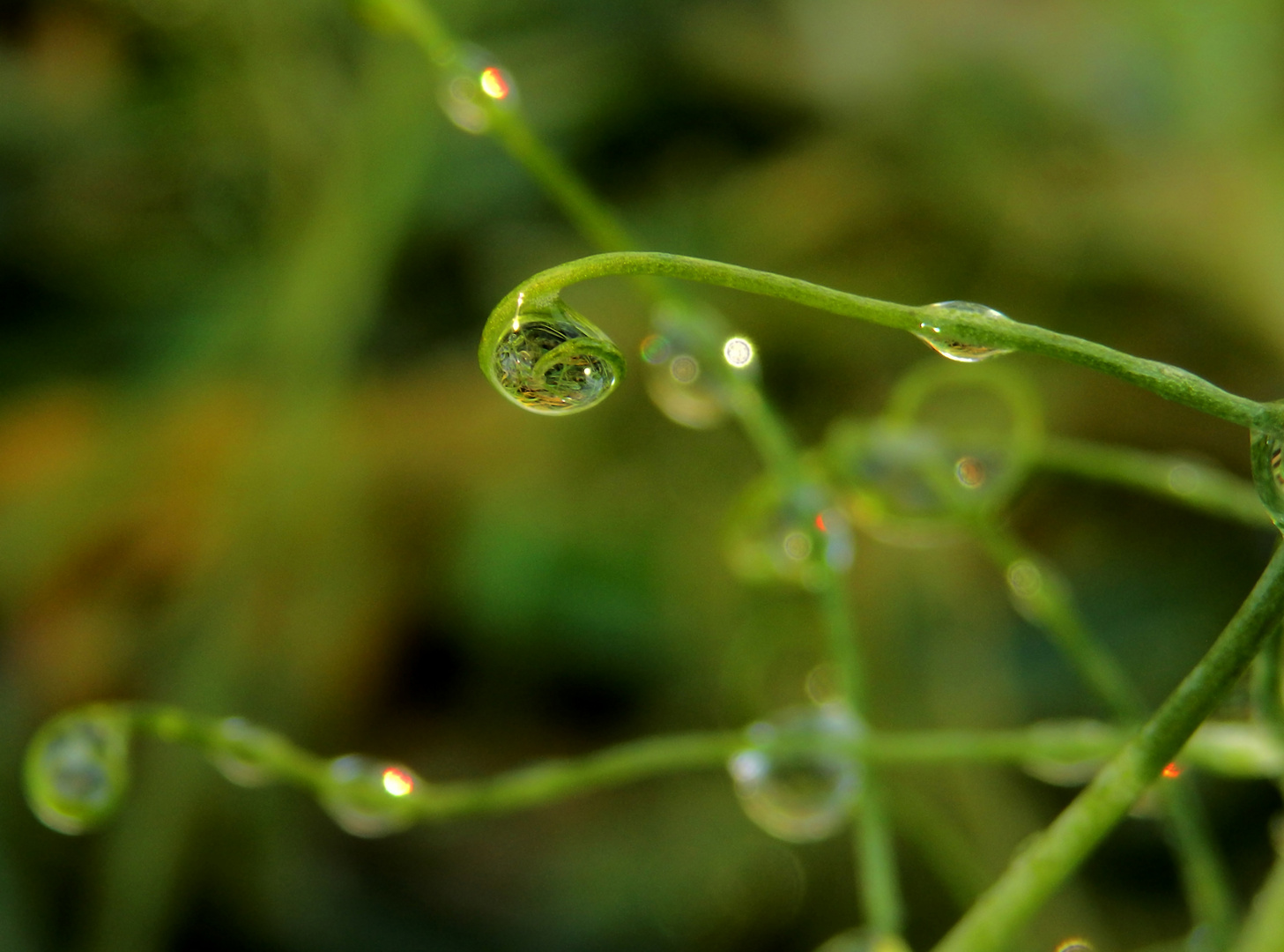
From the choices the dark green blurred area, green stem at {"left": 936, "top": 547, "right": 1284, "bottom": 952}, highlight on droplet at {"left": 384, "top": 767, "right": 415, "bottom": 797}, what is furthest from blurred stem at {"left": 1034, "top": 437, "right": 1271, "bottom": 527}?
the dark green blurred area

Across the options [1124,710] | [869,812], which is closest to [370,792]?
[869,812]

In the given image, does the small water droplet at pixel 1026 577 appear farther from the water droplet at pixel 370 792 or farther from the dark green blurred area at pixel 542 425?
the dark green blurred area at pixel 542 425

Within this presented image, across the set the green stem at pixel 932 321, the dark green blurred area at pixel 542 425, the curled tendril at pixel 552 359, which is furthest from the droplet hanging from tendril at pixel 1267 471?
the dark green blurred area at pixel 542 425

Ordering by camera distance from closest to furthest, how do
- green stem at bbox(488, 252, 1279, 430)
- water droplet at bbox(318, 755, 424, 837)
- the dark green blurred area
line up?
green stem at bbox(488, 252, 1279, 430) < water droplet at bbox(318, 755, 424, 837) < the dark green blurred area

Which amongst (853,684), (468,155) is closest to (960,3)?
(468,155)

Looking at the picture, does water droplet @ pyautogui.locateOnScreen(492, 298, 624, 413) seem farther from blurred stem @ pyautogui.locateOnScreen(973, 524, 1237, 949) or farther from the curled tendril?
blurred stem @ pyautogui.locateOnScreen(973, 524, 1237, 949)

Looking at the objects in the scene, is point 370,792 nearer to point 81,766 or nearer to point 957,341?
point 81,766

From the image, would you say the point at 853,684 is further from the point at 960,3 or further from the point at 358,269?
the point at 960,3
